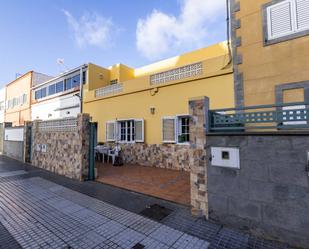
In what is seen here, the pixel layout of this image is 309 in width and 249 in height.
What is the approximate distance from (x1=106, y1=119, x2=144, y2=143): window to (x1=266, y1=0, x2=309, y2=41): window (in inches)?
250

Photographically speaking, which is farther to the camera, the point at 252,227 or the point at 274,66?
the point at 274,66

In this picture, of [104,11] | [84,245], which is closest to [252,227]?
[84,245]

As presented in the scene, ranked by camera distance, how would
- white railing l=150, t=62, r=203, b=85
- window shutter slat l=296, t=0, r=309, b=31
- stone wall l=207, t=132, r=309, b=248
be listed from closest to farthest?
stone wall l=207, t=132, r=309, b=248 → window shutter slat l=296, t=0, r=309, b=31 → white railing l=150, t=62, r=203, b=85

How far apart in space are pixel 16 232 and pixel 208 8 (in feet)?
31.5

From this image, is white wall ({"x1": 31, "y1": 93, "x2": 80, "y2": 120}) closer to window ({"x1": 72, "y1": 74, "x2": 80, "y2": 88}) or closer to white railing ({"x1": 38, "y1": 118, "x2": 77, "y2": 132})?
window ({"x1": 72, "y1": 74, "x2": 80, "y2": 88})

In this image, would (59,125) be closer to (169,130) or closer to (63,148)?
(63,148)

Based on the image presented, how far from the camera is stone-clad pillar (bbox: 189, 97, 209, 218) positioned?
11.3 ft

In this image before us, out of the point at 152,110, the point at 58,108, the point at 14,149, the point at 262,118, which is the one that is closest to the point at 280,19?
the point at 262,118

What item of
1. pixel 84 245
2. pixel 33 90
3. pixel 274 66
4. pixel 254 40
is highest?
pixel 33 90

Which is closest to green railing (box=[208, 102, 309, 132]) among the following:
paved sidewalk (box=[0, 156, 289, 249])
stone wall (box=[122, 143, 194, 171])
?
Answer: paved sidewalk (box=[0, 156, 289, 249])

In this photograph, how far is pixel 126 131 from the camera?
32.7ft

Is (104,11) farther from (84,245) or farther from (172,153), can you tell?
(84,245)

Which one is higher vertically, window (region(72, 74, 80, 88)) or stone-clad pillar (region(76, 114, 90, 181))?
window (region(72, 74, 80, 88))

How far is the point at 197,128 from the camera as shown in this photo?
3553mm
